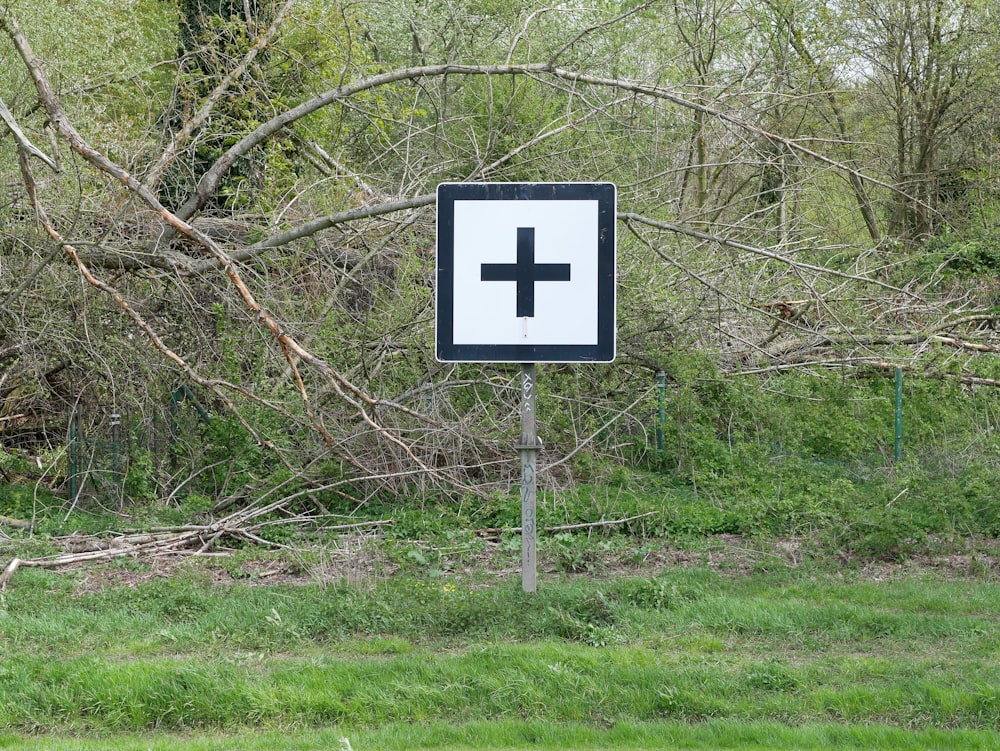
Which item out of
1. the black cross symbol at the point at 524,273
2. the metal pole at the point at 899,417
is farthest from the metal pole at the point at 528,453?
the metal pole at the point at 899,417

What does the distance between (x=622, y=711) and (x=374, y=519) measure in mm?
5096

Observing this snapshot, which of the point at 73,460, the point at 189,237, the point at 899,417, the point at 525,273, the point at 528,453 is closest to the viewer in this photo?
the point at 525,273

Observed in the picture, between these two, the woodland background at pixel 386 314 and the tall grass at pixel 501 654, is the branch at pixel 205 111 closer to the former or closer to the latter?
the woodland background at pixel 386 314

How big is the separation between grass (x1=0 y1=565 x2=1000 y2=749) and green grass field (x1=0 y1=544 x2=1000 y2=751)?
0.5 inches

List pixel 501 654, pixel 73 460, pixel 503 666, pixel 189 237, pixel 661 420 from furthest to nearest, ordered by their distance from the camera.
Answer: pixel 661 420
pixel 73 460
pixel 189 237
pixel 501 654
pixel 503 666

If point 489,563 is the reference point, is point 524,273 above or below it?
above

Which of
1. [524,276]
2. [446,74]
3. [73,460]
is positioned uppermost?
[446,74]

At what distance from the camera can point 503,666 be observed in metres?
5.66

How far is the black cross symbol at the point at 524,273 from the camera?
6.68 metres

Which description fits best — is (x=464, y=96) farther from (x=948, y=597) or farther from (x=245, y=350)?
(x=948, y=597)

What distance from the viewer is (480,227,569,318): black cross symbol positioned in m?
6.68

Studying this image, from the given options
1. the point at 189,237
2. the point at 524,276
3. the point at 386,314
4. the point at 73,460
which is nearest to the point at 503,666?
the point at 524,276

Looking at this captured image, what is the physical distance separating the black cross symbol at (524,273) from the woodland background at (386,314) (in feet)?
7.21

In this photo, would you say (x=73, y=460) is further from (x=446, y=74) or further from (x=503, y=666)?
(x=503, y=666)
